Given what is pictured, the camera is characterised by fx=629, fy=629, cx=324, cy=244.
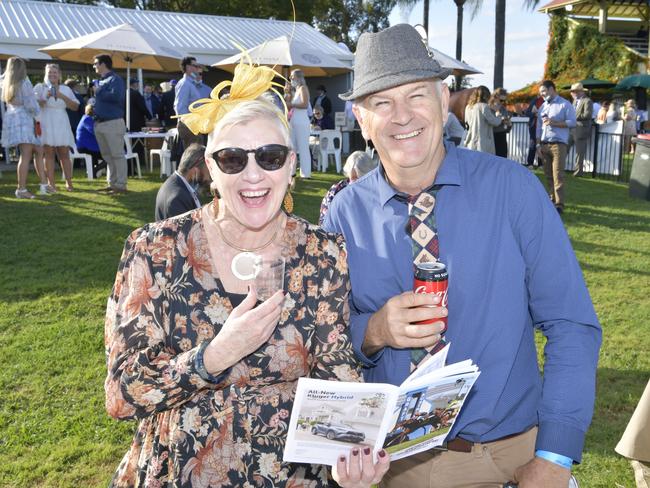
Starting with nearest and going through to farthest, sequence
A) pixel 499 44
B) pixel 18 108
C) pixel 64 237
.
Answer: pixel 64 237
pixel 18 108
pixel 499 44

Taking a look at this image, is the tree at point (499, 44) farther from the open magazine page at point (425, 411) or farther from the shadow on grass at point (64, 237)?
the open magazine page at point (425, 411)

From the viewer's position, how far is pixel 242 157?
2.21 metres

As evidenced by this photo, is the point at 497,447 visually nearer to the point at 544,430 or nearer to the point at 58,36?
the point at 544,430

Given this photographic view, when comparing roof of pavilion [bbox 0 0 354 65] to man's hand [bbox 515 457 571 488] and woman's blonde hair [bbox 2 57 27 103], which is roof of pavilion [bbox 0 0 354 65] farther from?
man's hand [bbox 515 457 571 488]

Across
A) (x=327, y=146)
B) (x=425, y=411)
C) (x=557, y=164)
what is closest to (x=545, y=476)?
(x=425, y=411)

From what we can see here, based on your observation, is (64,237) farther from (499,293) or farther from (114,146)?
(499,293)

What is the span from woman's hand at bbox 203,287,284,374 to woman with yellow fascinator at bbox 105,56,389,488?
0.07 m

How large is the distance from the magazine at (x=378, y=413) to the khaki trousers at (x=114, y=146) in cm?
1113

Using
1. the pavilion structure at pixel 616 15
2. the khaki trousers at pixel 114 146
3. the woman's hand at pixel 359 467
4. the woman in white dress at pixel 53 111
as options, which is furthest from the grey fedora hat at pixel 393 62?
the pavilion structure at pixel 616 15

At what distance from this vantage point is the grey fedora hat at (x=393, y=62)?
2.28 meters

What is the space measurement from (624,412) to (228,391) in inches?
146

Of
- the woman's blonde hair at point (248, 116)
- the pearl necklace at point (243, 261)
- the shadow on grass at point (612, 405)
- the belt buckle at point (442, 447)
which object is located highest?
the woman's blonde hair at point (248, 116)

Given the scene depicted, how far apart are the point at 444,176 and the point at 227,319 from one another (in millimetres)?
926

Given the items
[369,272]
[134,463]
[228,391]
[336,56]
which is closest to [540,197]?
[369,272]
